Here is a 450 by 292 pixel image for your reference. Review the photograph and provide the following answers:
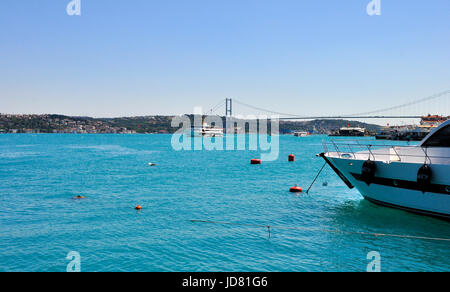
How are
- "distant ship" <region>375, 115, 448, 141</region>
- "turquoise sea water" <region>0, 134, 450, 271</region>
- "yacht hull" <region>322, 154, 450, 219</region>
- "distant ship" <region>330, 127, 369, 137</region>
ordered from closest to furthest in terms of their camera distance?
1. "turquoise sea water" <region>0, 134, 450, 271</region>
2. "yacht hull" <region>322, 154, 450, 219</region>
3. "distant ship" <region>375, 115, 448, 141</region>
4. "distant ship" <region>330, 127, 369, 137</region>

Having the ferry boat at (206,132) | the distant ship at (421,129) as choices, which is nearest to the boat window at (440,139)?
the distant ship at (421,129)

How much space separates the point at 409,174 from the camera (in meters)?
14.1

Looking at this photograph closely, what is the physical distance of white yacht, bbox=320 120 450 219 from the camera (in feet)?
44.2

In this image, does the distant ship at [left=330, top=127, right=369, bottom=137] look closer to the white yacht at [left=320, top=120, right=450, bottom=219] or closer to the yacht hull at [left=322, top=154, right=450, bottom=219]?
the white yacht at [left=320, top=120, right=450, bottom=219]

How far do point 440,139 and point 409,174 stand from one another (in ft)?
8.24

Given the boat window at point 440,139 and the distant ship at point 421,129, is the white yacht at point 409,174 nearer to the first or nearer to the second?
the boat window at point 440,139

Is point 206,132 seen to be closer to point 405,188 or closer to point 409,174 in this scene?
point 405,188

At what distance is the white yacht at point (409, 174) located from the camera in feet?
44.2

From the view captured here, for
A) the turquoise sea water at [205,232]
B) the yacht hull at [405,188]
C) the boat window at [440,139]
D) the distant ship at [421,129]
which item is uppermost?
the distant ship at [421,129]

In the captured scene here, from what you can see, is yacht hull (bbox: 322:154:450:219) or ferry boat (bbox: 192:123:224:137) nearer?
yacht hull (bbox: 322:154:450:219)

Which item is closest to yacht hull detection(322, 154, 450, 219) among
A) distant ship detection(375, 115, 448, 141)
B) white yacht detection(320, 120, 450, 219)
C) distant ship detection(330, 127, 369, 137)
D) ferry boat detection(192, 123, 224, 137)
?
white yacht detection(320, 120, 450, 219)

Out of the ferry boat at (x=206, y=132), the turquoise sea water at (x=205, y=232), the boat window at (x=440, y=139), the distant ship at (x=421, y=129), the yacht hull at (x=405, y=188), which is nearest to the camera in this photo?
the turquoise sea water at (x=205, y=232)
